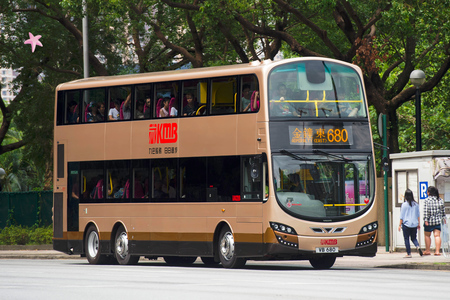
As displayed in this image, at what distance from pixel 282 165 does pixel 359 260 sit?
5640 millimetres

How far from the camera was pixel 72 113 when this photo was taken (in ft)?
77.4

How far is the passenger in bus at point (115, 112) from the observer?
73.7 feet

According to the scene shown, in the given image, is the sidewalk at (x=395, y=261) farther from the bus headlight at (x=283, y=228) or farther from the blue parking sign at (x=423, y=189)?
the bus headlight at (x=283, y=228)

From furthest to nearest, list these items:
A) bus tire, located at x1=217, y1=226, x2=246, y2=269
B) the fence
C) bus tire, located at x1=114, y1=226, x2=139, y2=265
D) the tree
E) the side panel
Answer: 1. the fence
2. the tree
3. the side panel
4. bus tire, located at x1=114, y1=226, x2=139, y2=265
5. bus tire, located at x1=217, y1=226, x2=246, y2=269

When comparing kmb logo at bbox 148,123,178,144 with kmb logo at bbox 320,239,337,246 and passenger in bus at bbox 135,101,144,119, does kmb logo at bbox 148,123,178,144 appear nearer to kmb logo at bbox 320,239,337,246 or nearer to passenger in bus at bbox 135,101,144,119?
passenger in bus at bbox 135,101,144,119

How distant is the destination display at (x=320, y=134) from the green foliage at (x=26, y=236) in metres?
17.8

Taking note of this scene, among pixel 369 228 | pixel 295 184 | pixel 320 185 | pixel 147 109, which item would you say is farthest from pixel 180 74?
pixel 369 228

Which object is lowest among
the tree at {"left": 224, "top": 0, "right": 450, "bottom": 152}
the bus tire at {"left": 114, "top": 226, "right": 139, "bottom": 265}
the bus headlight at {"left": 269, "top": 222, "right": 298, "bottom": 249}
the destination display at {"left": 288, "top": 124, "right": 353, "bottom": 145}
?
the bus tire at {"left": 114, "top": 226, "right": 139, "bottom": 265}

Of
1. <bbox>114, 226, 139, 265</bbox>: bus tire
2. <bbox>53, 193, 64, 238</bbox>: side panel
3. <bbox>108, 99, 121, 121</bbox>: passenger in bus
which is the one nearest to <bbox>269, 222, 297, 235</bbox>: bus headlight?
<bbox>114, 226, 139, 265</bbox>: bus tire

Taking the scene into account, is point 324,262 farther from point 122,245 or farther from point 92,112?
point 92,112

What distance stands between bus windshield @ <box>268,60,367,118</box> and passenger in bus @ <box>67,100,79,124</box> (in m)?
6.47

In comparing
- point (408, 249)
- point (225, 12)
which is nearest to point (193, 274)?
point (408, 249)

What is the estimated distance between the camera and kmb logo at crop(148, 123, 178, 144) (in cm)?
2098

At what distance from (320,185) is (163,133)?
4.18 m
